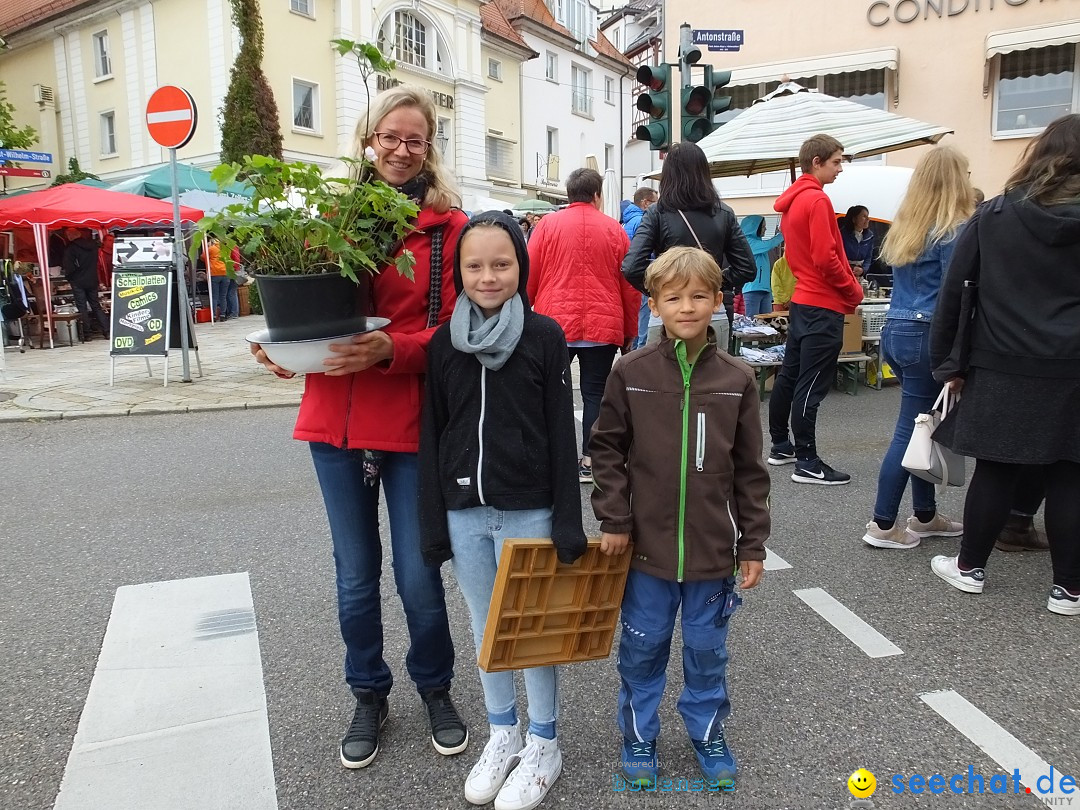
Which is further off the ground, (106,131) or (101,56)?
(101,56)

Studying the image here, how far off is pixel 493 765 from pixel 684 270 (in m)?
1.50

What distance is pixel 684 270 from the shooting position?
7.49 feet

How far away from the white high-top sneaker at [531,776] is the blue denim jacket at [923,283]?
2960mm

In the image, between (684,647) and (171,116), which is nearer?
(684,647)

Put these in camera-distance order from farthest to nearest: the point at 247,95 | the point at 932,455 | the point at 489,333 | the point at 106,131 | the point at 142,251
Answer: the point at 106,131
the point at 247,95
the point at 142,251
the point at 932,455
the point at 489,333

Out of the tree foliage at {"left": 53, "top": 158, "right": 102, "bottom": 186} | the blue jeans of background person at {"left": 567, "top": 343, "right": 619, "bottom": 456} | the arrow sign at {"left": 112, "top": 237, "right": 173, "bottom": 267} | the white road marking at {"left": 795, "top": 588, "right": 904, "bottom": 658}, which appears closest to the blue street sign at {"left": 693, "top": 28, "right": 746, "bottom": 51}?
the blue jeans of background person at {"left": 567, "top": 343, "right": 619, "bottom": 456}

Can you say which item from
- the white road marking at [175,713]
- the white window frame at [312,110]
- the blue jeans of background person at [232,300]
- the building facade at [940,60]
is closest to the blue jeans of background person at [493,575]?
the white road marking at [175,713]

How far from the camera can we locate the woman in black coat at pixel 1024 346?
10.4 feet

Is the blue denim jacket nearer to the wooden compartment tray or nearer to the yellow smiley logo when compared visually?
the yellow smiley logo

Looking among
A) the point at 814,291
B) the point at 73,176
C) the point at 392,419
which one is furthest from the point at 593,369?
the point at 73,176

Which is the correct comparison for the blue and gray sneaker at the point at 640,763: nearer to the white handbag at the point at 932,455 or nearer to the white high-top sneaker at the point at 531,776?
the white high-top sneaker at the point at 531,776

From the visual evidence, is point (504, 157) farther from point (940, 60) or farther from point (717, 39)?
point (717, 39)

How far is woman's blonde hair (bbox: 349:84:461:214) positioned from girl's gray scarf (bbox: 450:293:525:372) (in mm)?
345

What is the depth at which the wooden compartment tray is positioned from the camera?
212 cm
